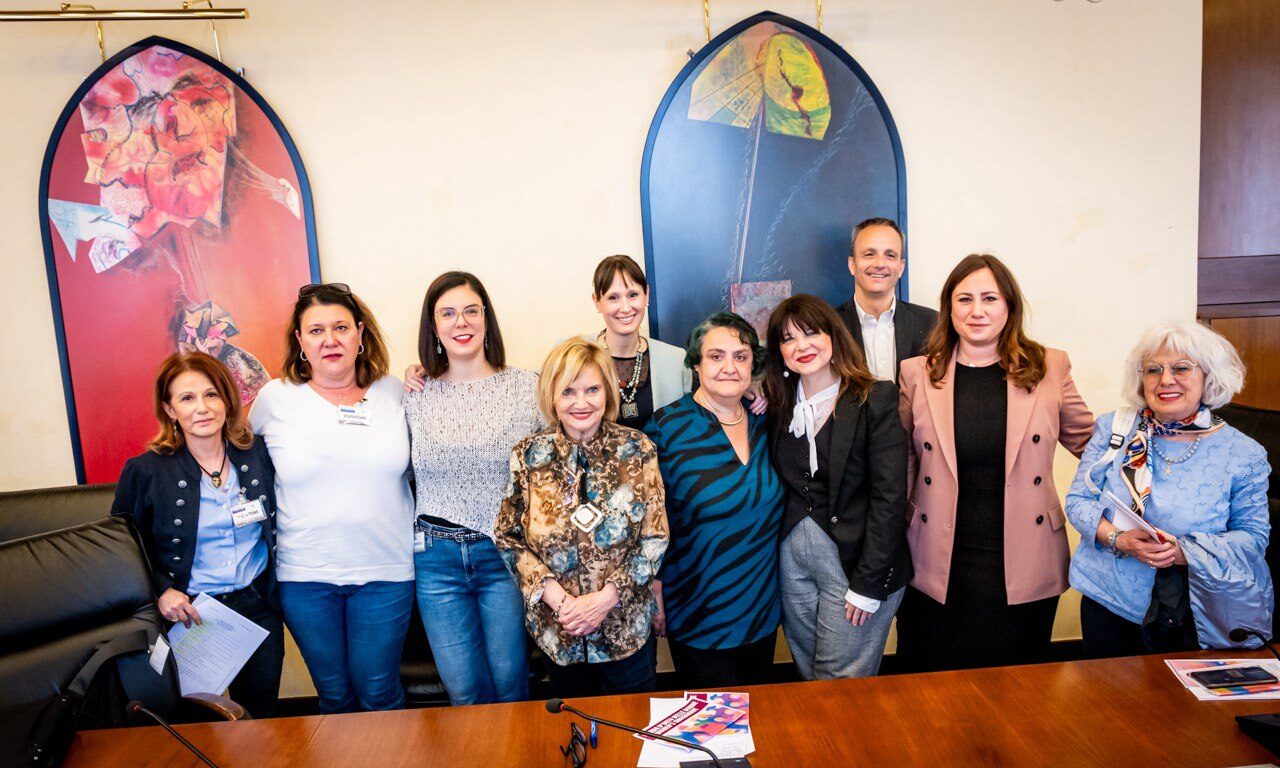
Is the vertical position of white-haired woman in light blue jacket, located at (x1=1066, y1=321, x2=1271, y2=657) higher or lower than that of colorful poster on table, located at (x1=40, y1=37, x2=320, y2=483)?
lower

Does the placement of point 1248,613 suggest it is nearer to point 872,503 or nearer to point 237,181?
point 872,503

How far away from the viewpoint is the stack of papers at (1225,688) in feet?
5.11

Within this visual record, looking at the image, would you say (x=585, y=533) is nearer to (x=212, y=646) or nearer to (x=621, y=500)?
(x=621, y=500)

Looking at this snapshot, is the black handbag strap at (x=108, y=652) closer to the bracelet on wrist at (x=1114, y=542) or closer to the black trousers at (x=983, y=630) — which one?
the black trousers at (x=983, y=630)

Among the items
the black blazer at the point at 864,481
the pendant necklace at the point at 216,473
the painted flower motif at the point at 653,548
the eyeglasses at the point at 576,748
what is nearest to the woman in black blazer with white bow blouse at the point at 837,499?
the black blazer at the point at 864,481

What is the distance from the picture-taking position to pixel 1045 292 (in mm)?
3191

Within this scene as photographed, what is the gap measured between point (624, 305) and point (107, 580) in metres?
1.60

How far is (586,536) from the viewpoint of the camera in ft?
6.59

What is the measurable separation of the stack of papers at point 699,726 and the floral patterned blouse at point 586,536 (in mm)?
393

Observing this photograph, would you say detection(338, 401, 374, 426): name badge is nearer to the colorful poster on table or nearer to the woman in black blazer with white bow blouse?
the colorful poster on table

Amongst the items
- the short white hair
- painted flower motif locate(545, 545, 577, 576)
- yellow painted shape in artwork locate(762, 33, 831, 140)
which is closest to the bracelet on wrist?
the short white hair

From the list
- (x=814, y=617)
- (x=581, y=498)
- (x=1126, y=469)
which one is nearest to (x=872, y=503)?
(x=814, y=617)

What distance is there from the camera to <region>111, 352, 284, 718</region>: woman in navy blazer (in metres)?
2.16

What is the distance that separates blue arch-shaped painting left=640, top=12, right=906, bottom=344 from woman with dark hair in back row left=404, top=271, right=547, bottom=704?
3.21 ft
